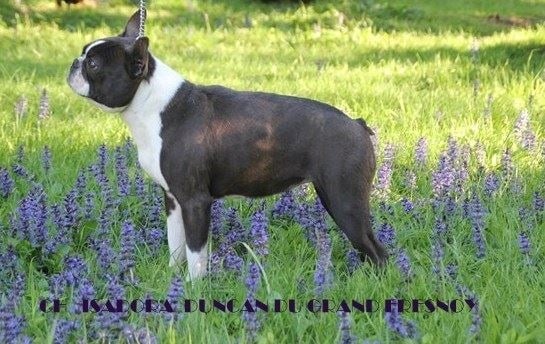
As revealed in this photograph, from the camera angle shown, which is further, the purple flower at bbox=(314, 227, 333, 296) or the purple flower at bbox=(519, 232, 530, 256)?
the purple flower at bbox=(519, 232, 530, 256)

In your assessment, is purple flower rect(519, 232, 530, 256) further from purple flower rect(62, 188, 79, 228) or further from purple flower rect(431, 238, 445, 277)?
purple flower rect(62, 188, 79, 228)

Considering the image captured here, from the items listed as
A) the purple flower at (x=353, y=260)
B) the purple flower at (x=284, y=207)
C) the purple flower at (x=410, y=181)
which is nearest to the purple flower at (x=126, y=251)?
the purple flower at (x=353, y=260)

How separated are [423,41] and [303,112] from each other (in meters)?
8.01

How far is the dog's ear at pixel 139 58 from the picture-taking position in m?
4.06

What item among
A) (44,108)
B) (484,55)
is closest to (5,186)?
(44,108)

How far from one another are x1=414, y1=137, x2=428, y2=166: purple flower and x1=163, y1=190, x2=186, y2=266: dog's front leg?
6.28 ft

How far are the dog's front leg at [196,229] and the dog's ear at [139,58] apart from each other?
0.60 m

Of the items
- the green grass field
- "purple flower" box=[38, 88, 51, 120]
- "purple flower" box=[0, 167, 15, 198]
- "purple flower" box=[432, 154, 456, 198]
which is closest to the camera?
the green grass field

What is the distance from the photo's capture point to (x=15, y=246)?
4430 millimetres

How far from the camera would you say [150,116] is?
13.9 ft

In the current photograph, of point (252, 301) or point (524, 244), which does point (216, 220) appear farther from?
point (524, 244)

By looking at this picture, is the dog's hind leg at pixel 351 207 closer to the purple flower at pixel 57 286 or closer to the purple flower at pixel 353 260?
the purple flower at pixel 353 260

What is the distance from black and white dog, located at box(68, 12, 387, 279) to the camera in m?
4.16

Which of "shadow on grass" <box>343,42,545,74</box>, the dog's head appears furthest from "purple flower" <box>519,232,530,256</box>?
"shadow on grass" <box>343,42,545,74</box>
